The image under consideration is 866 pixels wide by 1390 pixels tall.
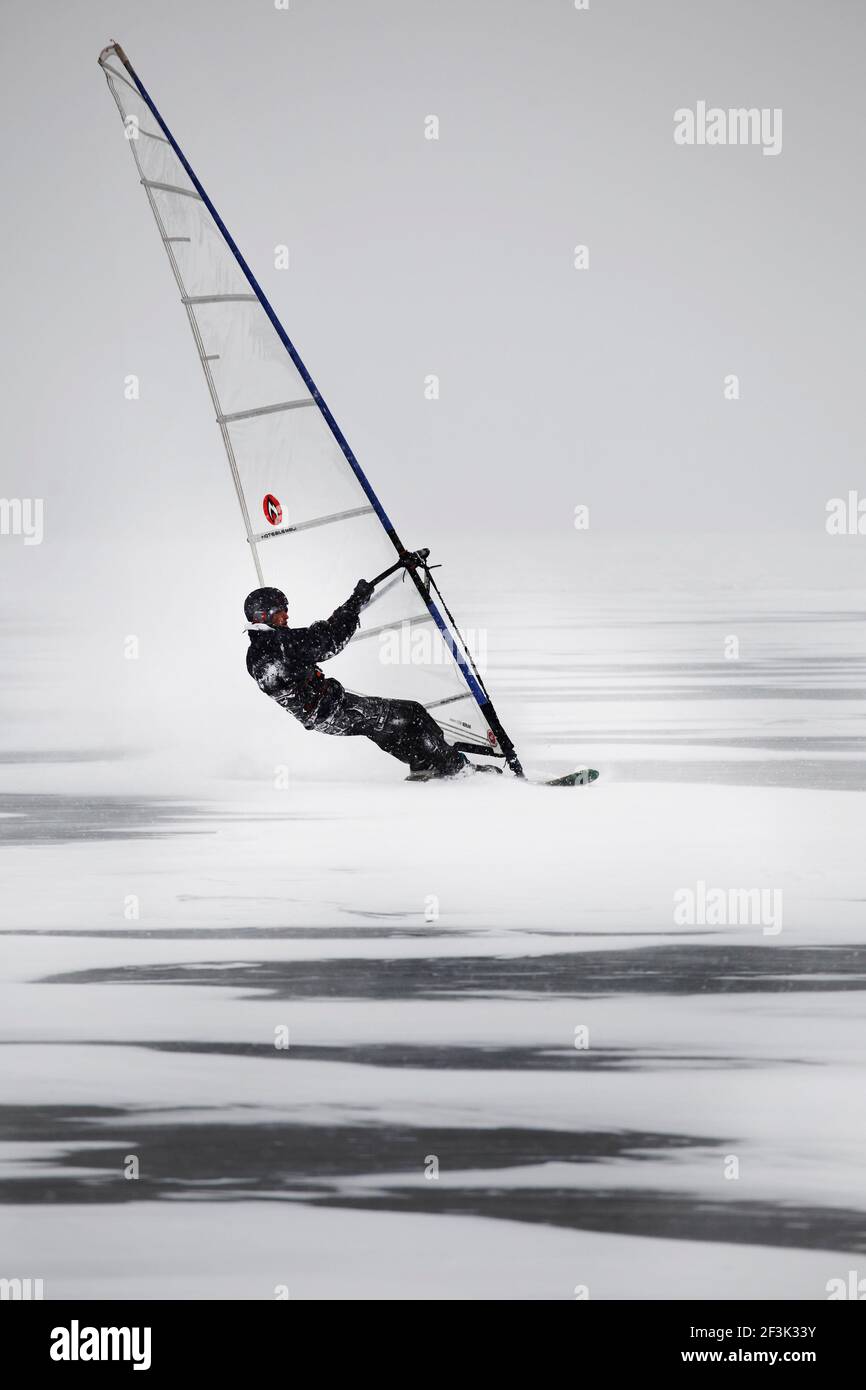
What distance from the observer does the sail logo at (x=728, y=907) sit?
5.57 meters

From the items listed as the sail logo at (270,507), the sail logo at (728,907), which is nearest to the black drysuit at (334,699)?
the sail logo at (270,507)

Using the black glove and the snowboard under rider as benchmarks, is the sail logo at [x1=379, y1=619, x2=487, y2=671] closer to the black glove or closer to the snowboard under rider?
the snowboard under rider

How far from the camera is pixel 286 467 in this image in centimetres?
782

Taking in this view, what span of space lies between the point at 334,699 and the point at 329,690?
4cm

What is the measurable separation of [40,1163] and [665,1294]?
4.29ft

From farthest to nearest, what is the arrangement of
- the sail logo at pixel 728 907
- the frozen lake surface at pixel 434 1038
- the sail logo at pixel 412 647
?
the sail logo at pixel 412 647 → the sail logo at pixel 728 907 → the frozen lake surface at pixel 434 1038

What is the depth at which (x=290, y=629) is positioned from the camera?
24.3 ft

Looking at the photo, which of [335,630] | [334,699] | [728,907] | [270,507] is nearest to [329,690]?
[334,699]

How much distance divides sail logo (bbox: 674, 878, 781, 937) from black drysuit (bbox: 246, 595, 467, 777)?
2020 millimetres

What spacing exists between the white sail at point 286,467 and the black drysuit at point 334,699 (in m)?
0.12

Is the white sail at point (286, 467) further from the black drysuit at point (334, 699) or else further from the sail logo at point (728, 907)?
the sail logo at point (728, 907)

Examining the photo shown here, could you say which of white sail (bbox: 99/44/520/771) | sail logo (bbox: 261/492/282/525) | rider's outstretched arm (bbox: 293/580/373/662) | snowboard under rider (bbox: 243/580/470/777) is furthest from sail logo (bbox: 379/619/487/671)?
sail logo (bbox: 261/492/282/525)

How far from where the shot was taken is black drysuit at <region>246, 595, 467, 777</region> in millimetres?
7305

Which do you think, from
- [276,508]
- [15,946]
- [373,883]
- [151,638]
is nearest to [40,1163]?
[15,946]
